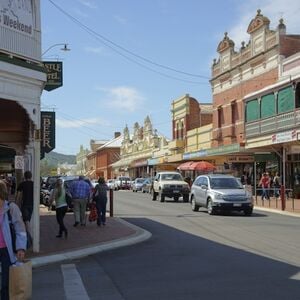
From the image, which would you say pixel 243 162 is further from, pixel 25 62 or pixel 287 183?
pixel 25 62

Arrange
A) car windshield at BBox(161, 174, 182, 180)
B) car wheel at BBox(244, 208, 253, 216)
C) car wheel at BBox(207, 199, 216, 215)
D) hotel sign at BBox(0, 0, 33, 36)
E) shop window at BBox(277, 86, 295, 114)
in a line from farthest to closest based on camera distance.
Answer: car windshield at BBox(161, 174, 182, 180) → shop window at BBox(277, 86, 295, 114) → car wheel at BBox(207, 199, 216, 215) → car wheel at BBox(244, 208, 253, 216) → hotel sign at BBox(0, 0, 33, 36)

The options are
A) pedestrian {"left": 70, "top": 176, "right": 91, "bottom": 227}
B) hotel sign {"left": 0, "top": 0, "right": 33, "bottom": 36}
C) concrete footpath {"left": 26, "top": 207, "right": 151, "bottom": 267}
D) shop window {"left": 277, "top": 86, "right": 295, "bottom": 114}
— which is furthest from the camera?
shop window {"left": 277, "top": 86, "right": 295, "bottom": 114}

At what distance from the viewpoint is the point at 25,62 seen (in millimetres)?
12938

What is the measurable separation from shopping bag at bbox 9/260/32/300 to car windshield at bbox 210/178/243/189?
1970 centimetres

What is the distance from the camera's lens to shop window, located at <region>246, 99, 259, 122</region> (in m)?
37.9

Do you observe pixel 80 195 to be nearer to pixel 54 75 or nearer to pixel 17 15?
pixel 54 75

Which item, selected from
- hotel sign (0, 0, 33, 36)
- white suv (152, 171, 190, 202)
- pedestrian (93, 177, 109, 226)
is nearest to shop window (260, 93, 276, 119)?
white suv (152, 171, 190, 202)

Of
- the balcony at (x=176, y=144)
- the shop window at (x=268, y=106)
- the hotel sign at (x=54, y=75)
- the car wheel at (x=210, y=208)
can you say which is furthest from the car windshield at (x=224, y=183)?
the balcony at (x=176, y=144)

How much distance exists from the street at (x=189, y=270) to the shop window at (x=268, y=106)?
18.3m

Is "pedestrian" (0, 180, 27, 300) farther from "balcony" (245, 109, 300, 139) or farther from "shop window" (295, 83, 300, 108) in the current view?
"shop window" (295, 83, 300, 108)

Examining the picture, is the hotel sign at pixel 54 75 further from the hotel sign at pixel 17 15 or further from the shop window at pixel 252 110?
the shop window at pixel 252 110

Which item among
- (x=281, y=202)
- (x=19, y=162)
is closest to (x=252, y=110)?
(x=281, y=202)

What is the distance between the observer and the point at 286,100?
33156 mm

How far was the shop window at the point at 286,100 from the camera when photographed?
32500mm
